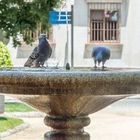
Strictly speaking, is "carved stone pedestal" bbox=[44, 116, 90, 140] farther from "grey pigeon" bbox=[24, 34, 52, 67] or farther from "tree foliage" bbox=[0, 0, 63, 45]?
"tree foliage" bbox=[0, 0, 63, 45]

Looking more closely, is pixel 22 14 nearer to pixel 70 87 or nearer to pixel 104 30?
pixel 70 87

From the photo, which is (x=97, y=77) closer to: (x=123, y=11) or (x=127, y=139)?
(x=127, y=139)

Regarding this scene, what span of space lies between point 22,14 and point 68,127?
26.8 feet

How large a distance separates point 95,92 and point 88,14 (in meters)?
23.6

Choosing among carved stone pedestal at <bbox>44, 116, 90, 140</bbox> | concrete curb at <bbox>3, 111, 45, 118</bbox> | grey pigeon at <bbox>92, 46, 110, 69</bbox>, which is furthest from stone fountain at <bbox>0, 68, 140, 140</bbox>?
concrete curb at <bbox>3, 111, 45, 118</bbox>

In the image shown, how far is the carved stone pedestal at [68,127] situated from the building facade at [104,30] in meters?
22.5

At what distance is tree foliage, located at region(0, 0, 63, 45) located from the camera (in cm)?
1251

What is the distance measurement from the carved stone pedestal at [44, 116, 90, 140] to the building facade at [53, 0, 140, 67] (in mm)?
22472

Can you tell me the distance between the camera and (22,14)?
12734 mm

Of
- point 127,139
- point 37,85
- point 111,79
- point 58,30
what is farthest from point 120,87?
point 58,30

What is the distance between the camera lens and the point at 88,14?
27625 millimetres

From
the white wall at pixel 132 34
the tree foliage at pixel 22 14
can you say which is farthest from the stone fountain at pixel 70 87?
the white wall at pixel 132 34

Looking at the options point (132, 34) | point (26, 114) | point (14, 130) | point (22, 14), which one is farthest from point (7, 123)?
point (132, 34)

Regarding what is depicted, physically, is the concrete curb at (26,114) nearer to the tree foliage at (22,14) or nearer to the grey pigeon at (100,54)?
the tree foliage at (22,14)
